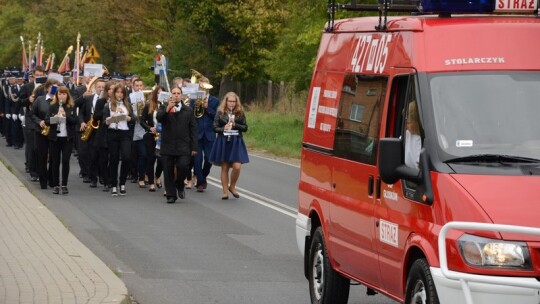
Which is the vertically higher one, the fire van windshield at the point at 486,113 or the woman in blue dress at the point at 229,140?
the fire van windshield at the point at 486,113

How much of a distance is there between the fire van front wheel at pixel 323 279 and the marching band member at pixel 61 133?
A: 1178 centimetres

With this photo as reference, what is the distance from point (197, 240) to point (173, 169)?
5085 millimetres

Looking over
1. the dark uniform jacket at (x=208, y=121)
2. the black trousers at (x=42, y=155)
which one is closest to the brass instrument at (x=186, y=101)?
the dark uniform jacket at (x=208, y=121)

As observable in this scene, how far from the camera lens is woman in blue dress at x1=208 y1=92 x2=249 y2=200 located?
2188 centimetres

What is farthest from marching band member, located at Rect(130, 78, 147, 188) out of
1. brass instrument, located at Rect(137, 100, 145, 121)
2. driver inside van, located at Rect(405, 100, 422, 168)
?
driver inside van, located at Rect(405, 100, 422, 168)

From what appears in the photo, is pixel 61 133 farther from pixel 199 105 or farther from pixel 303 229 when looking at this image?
pixel 303 229

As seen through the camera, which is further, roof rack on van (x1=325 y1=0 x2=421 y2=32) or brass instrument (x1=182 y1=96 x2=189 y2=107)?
brass instrument (x1=182 y1=96 x2=189 y2=107)

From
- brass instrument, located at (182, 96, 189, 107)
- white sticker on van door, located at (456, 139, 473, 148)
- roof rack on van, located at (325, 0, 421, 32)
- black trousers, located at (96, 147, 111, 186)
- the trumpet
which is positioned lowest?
black trousers, located at (96, 147, 111, 186)

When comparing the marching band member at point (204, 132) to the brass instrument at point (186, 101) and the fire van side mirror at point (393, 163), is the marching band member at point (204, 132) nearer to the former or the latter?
the brass instrument at point (186, 101)

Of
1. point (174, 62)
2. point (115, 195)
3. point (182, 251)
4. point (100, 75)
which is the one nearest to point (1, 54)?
point (174, 62)

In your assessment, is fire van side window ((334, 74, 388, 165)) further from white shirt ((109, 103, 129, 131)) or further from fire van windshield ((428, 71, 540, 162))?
white shirt ((109, 103, 129, 131))

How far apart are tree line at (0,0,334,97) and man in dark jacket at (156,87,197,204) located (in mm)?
33065

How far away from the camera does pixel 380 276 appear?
368 inches

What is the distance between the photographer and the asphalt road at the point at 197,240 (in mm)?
12422
